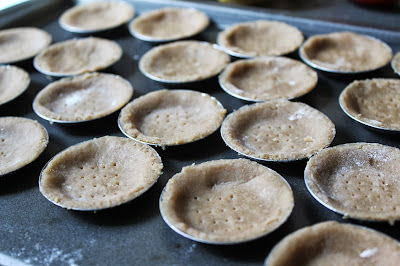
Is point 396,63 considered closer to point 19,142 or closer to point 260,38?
point 260,38

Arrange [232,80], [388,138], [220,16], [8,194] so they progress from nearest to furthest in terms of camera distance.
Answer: [8,194], [388,138], [232,80], [220,16]

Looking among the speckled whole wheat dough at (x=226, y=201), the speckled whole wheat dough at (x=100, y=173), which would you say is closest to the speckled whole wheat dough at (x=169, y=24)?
the speckled whole wheat dough at (x=100, y=173)

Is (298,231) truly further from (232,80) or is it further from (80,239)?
(232,80)

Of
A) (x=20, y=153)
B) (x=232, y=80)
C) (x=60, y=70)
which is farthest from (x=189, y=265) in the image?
(x=60, y=70)

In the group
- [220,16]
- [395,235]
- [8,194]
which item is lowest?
[8,194]

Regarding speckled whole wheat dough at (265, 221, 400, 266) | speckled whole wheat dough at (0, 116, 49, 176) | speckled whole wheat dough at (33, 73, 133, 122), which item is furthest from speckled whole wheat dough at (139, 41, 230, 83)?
speckled whole wheat dough at (265, 221, 400, 266)
